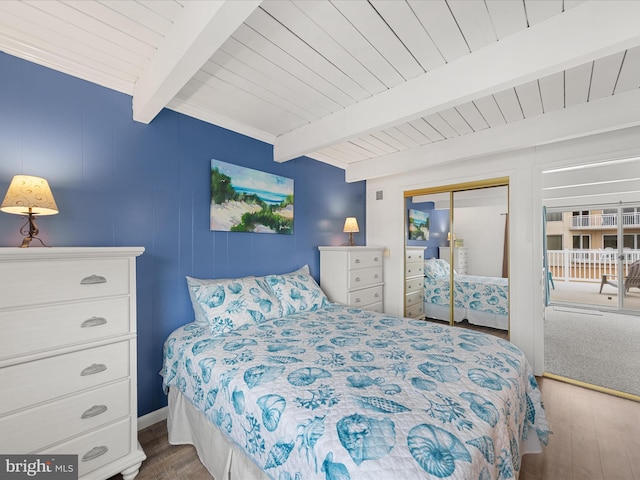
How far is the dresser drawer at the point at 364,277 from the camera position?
317 cm

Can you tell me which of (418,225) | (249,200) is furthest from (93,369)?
(418,225)

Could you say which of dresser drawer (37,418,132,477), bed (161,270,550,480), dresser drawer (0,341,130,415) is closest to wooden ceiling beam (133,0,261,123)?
bed (161,270,550,480)

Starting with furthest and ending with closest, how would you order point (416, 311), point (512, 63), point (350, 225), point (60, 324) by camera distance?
point (416, 311), point (350, 225), point (512, 63), point (60, 324)

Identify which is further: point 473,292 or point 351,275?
point 473,292

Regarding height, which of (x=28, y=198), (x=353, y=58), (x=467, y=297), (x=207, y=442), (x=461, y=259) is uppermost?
(x=353, y=58)

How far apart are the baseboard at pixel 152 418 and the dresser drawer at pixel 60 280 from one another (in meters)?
1.14

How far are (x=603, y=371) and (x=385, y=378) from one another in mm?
3087

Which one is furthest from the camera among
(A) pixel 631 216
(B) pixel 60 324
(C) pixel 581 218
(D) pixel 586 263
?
(D) pixel 586 263

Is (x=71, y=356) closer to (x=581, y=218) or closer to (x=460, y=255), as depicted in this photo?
(x=460, y=255)

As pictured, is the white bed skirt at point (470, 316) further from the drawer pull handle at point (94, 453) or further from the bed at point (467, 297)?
the drawer pull handle at point (94, 453)

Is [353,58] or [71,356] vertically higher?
[353,58]

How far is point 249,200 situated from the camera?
8.69ft

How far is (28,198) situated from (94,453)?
53.7 inches

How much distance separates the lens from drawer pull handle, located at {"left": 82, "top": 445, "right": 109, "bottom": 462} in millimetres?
1405
